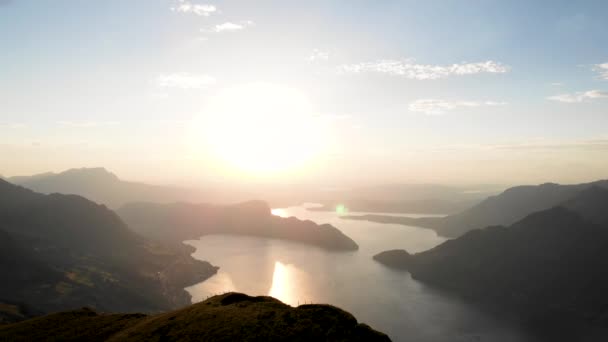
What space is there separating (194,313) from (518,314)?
208896 mm

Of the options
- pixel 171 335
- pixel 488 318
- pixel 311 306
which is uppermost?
pixel 311 306

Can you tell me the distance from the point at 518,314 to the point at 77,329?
710ft

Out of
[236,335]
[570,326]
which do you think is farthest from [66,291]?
[570,326]

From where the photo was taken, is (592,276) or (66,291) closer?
(66,291)

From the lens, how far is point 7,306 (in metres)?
114

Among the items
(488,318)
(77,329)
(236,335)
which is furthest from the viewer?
(488,318)

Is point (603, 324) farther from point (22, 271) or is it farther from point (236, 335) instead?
point (22, 271)

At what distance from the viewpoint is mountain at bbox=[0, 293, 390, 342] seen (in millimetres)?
36278

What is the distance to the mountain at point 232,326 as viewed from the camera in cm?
3628

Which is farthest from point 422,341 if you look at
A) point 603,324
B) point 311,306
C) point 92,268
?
point 92,268

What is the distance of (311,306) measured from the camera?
1639 inches

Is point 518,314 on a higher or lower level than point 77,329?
lower

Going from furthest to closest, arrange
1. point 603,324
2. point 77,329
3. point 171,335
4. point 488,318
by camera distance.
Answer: point 488,318, point 603,324, point 77,329, point 171,335

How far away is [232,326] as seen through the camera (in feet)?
124
